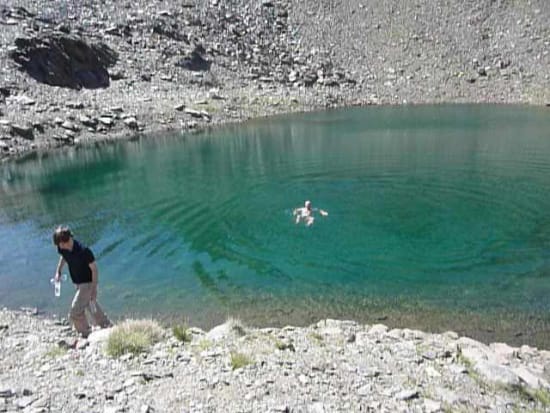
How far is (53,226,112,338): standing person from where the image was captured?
13297 millimetres

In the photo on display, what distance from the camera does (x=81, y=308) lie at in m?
14.1

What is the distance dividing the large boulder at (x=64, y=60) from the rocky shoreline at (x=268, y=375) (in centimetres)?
6605

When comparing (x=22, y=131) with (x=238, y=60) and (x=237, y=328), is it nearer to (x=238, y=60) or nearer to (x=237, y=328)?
(x=238, y=60)

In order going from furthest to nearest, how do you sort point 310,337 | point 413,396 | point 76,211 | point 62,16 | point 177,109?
point 62,16, point 177,109, point 76,211, point 310,337, point 413,396

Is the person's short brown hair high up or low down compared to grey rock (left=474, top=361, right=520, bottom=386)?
up

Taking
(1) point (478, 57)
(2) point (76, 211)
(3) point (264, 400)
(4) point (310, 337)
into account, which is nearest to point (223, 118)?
(2) point (76, 211)

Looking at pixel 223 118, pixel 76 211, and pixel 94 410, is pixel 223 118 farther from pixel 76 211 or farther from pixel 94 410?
pixel 94 410

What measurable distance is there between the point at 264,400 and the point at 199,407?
1.16 metres

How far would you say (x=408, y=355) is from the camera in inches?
518

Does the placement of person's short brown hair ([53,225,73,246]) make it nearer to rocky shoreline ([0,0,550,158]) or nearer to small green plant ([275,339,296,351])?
small green plant ([275,339,296,351])

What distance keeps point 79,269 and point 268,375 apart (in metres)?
5.49

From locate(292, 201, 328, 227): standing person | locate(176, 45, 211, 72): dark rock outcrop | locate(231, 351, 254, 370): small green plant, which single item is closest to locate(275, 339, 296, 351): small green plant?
locate(231, 351, 254, 370): small green plant

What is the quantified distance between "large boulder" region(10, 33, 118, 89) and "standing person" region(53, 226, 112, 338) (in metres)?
65.1

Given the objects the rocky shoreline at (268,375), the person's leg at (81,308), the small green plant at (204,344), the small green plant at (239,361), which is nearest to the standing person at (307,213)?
the rocky shoreline at (268,375)
